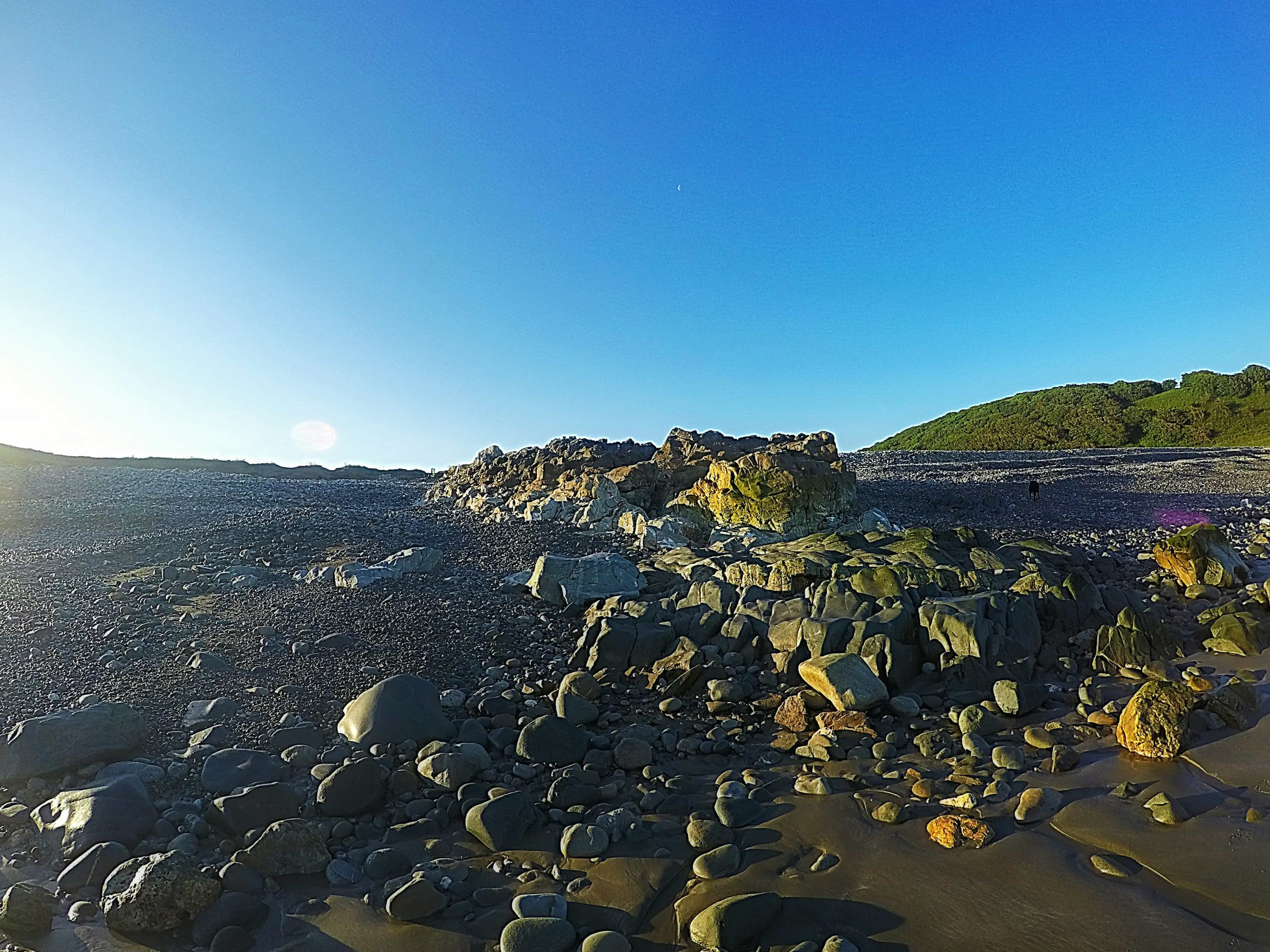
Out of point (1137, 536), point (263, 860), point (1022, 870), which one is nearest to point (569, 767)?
point (263, 860)

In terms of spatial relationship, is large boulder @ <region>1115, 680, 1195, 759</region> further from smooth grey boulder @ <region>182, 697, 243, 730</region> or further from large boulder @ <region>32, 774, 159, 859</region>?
smooth grey boulder @ <region>182, 697, 243, 730</region>

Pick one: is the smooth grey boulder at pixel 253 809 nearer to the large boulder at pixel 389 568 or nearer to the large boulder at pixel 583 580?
the large boulder at pixel 583 580

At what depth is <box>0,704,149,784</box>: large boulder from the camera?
21.5 ft

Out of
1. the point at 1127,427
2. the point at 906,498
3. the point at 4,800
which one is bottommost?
the point at 4,800

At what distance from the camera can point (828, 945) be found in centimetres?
443

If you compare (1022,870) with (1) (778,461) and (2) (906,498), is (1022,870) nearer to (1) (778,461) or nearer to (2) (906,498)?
(1) (778,461)

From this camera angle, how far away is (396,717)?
7695 millimetres

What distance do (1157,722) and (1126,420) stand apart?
83673mm

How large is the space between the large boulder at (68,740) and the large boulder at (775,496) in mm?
14136

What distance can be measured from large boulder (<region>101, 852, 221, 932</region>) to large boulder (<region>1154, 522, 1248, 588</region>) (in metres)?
16.2

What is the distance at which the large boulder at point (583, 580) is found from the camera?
41.2 feet

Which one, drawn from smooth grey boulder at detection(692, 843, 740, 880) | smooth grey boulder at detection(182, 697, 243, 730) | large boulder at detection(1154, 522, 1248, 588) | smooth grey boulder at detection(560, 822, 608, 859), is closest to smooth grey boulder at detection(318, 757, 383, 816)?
smooth grey boulder at detection(560, 822, 608, 859)

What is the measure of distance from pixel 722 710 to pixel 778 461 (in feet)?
39.3

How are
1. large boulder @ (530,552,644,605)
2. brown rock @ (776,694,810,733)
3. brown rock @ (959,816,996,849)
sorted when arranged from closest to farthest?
brown rock @ (959,816,996,849) < brown rock @ (776,694,810,733) < large boulder @ (530,552,644,605)
